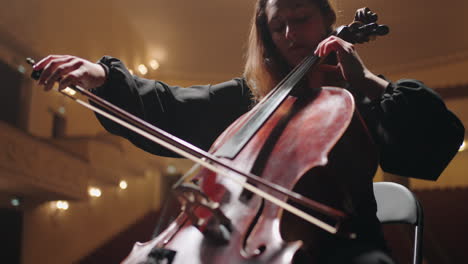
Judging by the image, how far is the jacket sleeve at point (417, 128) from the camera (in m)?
0.79

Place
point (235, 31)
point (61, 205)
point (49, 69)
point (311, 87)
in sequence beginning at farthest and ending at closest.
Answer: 1. point (235, 31)
2. point (61, 205)
3. point (311, 87)
4. point (49, 69)

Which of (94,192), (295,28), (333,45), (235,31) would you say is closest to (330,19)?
(295,28)

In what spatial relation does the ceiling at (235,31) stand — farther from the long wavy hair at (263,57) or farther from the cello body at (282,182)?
the cello body at (282,182)

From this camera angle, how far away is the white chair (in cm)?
94

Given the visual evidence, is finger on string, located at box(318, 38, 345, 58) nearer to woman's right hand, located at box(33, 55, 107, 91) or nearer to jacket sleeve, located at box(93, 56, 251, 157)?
jacket sleeve, located at box(93, 56, 251, 157)

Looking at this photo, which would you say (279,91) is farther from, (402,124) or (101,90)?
(101,90)

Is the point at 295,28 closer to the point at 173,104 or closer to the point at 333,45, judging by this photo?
the point at 333,45

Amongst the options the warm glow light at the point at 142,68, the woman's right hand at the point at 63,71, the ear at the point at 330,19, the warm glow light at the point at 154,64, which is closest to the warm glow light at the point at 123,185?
the warm glow light at the point at 142,68

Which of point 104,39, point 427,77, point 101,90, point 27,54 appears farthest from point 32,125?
point 427,77

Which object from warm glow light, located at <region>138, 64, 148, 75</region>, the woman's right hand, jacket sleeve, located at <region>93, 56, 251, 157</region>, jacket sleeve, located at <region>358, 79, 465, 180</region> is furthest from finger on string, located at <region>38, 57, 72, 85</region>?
warm glow light, located at <region>138, 64, 148, 75</region>

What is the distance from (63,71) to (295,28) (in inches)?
19.7

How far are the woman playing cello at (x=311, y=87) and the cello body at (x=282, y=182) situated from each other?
0.8 inches

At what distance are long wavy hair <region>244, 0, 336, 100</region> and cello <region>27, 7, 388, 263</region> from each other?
0.63ft

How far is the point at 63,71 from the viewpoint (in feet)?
2.41
